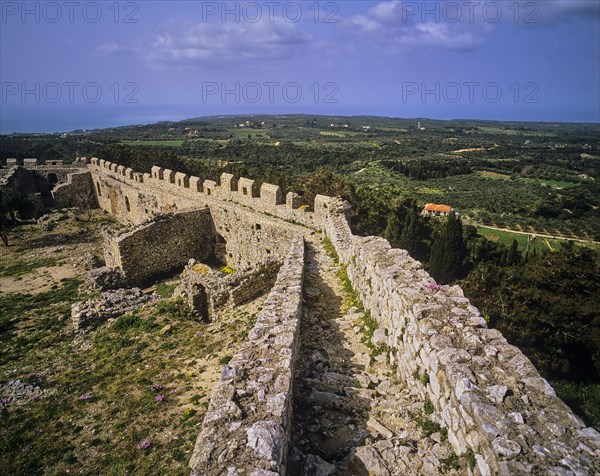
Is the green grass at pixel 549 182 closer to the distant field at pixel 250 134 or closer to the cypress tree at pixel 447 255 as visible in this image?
the cypress tree at pixel 447 255

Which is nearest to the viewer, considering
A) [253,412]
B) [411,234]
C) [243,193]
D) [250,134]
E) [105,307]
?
[253,412]

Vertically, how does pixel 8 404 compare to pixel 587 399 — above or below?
above

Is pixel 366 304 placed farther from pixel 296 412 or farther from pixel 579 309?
pixel 579 309

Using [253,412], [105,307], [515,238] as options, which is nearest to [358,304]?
[253,412]

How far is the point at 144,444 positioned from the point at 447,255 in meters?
26.7

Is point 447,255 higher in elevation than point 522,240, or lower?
higher

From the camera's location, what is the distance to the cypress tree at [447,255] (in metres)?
28.0

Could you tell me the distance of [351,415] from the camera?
4559 mm

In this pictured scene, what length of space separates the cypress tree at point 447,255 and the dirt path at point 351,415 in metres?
23.3

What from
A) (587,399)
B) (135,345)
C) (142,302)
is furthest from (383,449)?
(587,399)

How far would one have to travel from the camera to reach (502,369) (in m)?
3.70

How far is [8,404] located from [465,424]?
8.46 metres

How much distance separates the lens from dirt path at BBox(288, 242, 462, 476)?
372 centimetres

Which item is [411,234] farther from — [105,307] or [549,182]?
[549,182]
